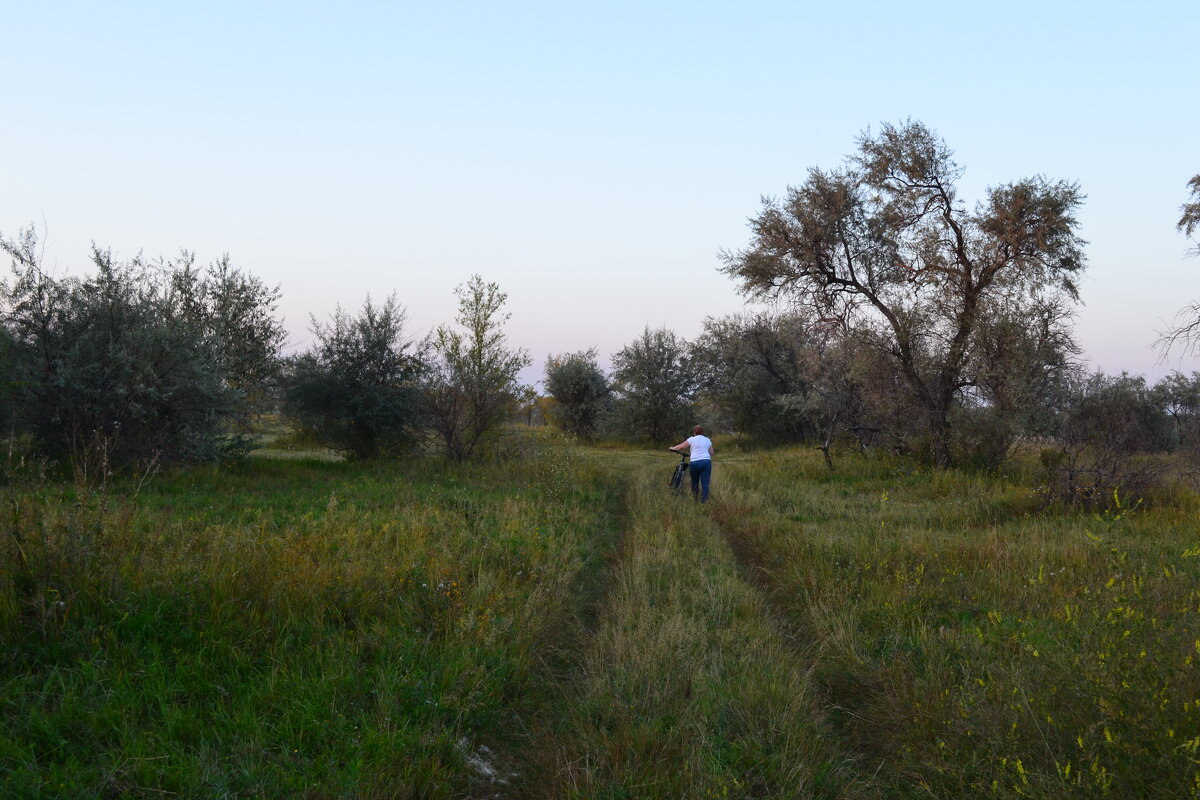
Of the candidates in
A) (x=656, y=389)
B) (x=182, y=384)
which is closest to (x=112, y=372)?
(x=182, y=384)

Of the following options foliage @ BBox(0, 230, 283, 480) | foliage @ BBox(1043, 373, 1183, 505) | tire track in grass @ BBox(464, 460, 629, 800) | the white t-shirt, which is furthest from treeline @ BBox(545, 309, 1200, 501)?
foliage @ BBox(0, 230, 283, 480)

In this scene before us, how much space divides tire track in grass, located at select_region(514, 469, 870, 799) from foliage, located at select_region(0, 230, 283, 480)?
10.4m

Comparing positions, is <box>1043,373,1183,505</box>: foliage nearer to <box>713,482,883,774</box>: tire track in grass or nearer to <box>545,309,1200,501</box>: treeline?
<box>545,309,1200,501</box>: treeline

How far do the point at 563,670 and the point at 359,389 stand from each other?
1482cm

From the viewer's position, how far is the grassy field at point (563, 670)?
322cm

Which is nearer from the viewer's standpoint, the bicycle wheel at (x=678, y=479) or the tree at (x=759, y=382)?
the bicycle wheel at (x=678, y=479)

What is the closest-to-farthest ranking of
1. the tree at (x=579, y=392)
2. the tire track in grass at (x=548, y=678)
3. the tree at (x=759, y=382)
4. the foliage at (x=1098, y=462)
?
1. the tire track in grass at (x=548, y=678)
2. the foliage at (x=1098, y=462)
3. the tree at (x=759, y=382)
4. the tree at (x=579, y=392)

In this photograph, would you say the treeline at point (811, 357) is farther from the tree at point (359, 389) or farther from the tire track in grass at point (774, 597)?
the tire track in grass at point (774, 597)

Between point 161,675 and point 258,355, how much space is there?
2541 cm

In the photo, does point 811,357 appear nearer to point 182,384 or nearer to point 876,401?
point 876,401

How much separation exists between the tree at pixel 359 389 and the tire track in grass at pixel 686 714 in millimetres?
13204

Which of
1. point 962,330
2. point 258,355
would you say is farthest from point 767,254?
point 258,355

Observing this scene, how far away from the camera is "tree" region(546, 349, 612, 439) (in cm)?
3981

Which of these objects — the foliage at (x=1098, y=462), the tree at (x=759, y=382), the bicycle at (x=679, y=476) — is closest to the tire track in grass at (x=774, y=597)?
the bicycle at (x=679, y=476)
